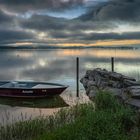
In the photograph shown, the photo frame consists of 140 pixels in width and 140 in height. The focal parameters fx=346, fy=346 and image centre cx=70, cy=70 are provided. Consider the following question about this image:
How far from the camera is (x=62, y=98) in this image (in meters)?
20.2

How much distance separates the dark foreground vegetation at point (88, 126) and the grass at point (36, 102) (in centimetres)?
668

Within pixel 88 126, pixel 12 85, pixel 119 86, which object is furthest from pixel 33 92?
pixel 88 126

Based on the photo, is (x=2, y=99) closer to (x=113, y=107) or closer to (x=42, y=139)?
(x=113, y=107)

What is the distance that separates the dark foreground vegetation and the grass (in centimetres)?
668

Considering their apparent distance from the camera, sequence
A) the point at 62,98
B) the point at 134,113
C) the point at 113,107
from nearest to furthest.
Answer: the point at 134,113
the point at 113,107
the point at 62,98

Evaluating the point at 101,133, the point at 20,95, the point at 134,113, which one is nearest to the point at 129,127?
the point at 134,113

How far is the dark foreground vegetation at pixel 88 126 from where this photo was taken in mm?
8016

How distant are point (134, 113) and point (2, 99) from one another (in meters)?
13.0

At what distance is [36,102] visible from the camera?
68.0 feet

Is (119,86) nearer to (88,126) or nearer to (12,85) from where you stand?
(88,126)

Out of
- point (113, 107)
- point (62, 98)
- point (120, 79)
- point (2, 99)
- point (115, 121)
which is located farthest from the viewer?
point (2, 99)

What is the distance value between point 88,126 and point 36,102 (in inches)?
499

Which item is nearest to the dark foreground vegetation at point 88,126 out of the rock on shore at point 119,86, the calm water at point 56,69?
the rock on shore at point 119,86

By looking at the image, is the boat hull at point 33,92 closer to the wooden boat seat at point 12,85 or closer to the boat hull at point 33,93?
the boat hull at point 33,93
